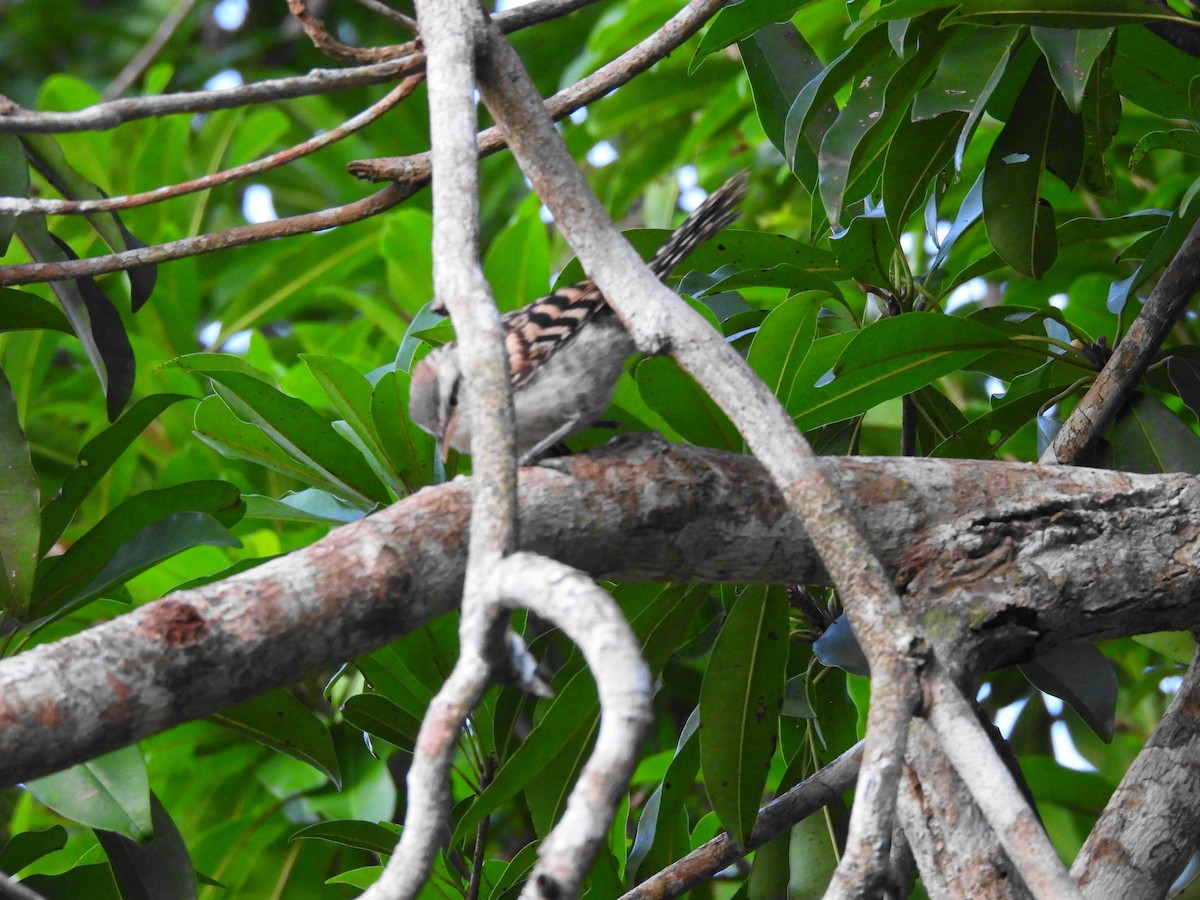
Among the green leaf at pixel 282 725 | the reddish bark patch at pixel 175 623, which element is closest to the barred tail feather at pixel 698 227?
the green leaf at pixel 282 725

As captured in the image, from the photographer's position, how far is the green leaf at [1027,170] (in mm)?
2086

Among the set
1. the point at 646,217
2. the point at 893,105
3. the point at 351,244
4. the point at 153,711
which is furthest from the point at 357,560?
the point at 351,244

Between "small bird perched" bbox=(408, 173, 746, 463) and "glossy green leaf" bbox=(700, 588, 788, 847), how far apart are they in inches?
19.0

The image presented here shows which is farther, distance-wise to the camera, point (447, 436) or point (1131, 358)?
point (447, 436)

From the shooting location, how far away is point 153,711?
100 cm

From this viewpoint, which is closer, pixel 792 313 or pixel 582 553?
pixel 582 553

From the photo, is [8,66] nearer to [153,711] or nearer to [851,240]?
[851,240]

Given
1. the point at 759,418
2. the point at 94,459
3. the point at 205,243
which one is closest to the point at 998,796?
the point at 759,418

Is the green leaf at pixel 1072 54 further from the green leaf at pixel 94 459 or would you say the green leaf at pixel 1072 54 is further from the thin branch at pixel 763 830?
the green leaf at pixel 94 459

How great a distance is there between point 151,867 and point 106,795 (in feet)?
0.73

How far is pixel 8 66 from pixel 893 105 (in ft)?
19.5

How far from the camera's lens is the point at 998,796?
3.12ft

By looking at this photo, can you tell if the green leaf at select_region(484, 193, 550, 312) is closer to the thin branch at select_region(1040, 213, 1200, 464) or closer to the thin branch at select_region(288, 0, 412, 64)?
the thin branch at select_region(288, 0, 412, 64)

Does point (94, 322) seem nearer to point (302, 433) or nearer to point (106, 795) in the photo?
point (302, 433)
